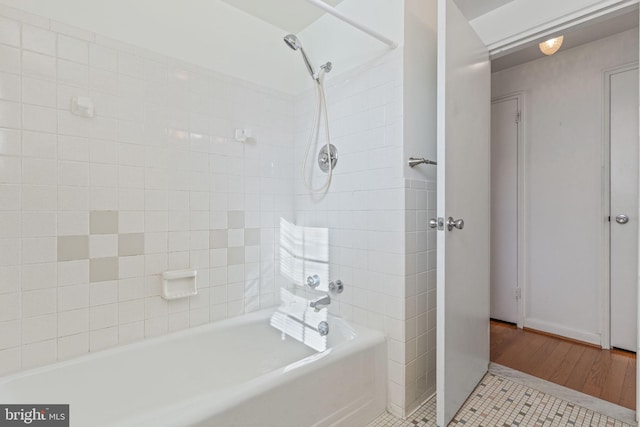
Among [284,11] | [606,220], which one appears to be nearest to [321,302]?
[284,11]

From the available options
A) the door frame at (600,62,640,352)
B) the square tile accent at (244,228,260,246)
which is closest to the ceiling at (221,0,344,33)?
the square tile accent at (244,228,260,246)

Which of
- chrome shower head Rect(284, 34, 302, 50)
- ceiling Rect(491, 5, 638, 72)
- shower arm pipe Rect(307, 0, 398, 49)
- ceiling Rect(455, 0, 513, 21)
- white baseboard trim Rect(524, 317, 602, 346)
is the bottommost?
white baseboard trim Rect(524, 317, 602, 346)

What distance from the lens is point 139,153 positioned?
62.4 inches

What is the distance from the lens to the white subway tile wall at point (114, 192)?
4.25 ft

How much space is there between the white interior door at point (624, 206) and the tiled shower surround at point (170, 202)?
1.60 metres

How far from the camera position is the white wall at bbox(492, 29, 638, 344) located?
2391mm

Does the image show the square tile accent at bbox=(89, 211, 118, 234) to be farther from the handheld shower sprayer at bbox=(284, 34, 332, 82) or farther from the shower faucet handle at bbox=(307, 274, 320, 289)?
the handheld shower sprayer at bbox=(284, 34, 332, 82)

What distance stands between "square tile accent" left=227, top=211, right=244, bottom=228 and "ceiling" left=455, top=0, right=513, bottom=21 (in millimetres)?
1795

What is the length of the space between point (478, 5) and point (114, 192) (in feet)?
7.32

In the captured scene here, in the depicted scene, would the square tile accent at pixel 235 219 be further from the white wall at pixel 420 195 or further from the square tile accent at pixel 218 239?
the white wall at pixel 420 195

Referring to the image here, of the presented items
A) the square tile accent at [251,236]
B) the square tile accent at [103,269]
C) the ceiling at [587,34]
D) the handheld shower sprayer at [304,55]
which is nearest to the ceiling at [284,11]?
the handheld shower sprayer at [304,55]

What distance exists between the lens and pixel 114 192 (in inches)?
59.5

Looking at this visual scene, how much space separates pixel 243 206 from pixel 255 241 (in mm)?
243

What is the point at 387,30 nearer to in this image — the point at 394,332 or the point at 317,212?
the point at 317,212
